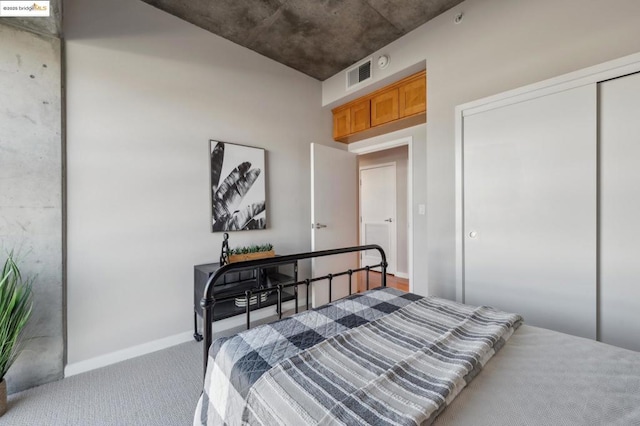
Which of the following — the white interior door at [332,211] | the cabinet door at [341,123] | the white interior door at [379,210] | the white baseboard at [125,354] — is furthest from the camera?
the white interior door at [379,210]

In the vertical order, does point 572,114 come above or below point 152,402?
above

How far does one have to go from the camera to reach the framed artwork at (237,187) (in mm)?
2578

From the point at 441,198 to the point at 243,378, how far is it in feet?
7.00

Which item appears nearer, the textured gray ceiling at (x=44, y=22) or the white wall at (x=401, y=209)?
the textured gray ceiling at (x=44, y=22)

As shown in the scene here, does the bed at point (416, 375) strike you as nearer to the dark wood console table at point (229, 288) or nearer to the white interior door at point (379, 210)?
the dark wood console table at point (229, 288)

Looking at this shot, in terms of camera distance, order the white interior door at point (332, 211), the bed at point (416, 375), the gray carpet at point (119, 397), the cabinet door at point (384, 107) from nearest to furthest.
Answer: the bed at point (416, 375) → the gray carpet at point (119, 397) → the cabinet door at point (384, 107) → the white interior door at point (332, 211)

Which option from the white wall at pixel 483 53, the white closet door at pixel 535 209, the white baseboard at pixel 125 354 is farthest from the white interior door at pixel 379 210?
the white baseboard at pixel 125 354

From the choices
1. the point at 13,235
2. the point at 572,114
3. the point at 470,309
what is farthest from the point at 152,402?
the point at 572,114

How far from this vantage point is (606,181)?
5.38 feet

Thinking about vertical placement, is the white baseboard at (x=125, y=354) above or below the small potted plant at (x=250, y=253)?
below

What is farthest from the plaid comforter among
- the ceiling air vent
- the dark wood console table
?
the ceiling air vent

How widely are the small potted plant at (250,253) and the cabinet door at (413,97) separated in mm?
2033

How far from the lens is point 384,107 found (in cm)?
302

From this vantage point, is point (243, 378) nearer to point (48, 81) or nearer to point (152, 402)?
point (152, 402)
